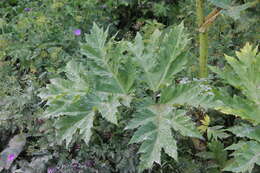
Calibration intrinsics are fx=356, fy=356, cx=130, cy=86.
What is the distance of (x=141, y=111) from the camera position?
1.63 m

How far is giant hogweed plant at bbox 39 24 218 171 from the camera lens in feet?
5.14

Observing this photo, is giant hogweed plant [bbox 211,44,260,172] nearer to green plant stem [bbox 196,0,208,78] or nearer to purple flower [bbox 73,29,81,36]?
green plant stem [bbox 196,0,208,78]

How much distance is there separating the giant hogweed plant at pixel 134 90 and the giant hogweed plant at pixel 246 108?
0.45ft

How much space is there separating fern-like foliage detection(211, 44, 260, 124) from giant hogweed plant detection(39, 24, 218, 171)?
12 centimetres

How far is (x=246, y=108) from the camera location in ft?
5.51

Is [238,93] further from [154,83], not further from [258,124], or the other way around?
[154,83]

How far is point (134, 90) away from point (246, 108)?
54 centimetres

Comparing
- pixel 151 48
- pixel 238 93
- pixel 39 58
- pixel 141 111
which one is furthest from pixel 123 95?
pixel 39 58

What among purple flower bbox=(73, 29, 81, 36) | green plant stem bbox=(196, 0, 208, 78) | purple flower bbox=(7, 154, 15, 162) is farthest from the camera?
purple flower bbox=(73, 29, 81, 36)

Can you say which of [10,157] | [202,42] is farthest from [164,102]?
[10,157]

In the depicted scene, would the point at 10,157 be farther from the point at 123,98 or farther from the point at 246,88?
the point at 246,88

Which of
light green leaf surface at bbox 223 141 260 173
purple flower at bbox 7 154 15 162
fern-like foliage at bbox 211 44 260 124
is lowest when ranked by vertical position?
light green leaf surface at bbox 223 141 260 173

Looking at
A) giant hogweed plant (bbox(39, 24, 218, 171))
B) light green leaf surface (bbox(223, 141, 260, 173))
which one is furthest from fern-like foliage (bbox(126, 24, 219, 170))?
light green leaf surface (bbox(223, 141, 260, 173))

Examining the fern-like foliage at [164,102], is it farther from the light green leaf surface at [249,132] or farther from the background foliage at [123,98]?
the light green leaf surface at [249,132]
